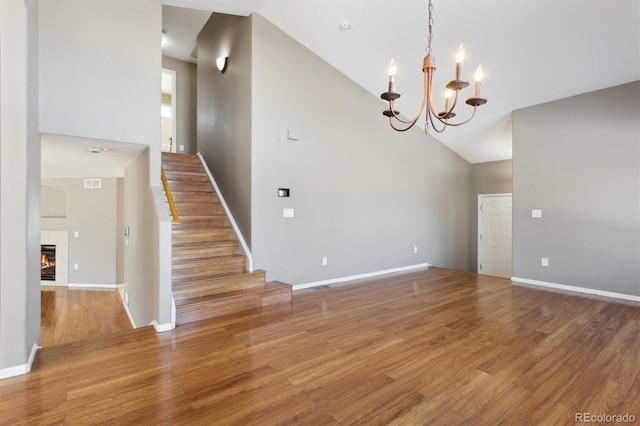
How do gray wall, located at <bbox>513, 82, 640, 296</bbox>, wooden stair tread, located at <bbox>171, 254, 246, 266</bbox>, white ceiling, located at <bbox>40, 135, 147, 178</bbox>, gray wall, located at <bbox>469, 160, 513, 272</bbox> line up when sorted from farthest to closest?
gray wall, located at <bbox>469, 160, 513, 272</bbox> < gray wall, located at <bbox>513, 82, 640, 296</bbox> < wooden stair tread, located at <bbox>171, 254, 246, 266</bbox> < white ceiling, located at <bbox>40, 135, 147, 178</bbox>

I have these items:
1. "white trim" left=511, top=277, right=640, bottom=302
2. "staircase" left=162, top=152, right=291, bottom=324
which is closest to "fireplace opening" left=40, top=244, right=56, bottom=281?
"staircase" left=162, top=152, right=291, bottom=324

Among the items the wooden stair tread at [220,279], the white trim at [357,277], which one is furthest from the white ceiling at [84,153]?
the white trim at [357,277]

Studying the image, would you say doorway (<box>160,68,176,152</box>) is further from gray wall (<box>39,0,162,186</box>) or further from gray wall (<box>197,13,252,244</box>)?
gray wall (<box>39,0,162,186</box>)

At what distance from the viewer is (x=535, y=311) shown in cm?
367

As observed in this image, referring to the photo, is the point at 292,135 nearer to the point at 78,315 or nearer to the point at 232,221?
the point at 232,221

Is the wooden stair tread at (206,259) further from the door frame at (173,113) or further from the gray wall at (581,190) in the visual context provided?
the gray wall at (581,190)

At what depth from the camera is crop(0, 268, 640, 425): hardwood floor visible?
1840mm

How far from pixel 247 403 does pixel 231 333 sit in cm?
116

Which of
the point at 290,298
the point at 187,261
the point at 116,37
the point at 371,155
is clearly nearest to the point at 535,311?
the point at 290,298

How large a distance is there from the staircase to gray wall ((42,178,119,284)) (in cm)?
310

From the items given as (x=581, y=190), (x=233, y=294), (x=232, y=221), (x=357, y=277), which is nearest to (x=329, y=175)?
(x=232, y=221)

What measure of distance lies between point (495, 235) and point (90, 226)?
9358mm

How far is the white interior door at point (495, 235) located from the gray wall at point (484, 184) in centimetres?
10

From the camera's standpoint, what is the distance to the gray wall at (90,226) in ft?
23.8
